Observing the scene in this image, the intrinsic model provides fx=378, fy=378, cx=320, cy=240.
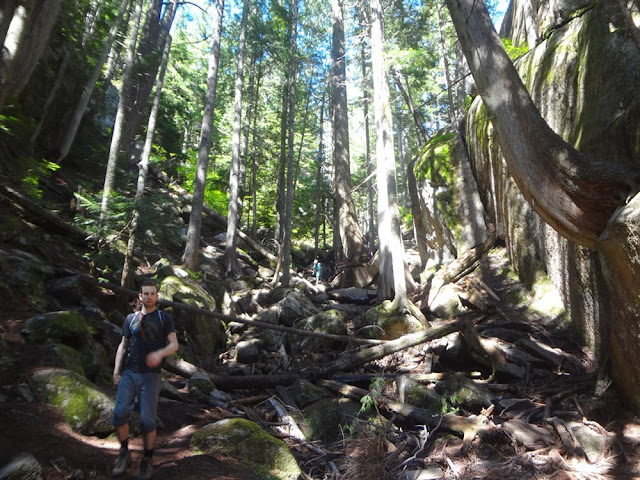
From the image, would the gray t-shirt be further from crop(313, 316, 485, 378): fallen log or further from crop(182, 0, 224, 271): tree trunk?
crop(182, 0, 224, 271): tree trunk

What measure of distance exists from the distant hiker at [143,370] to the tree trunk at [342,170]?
14.5 meters

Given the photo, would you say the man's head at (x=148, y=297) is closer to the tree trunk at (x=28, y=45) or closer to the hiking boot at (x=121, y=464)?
the hiking boot at (x=121, y=464)

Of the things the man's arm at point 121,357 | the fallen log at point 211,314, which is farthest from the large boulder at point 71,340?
the man's arm at point 121,357

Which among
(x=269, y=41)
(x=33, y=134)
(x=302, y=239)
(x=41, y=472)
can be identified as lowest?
(x=41, y=472)

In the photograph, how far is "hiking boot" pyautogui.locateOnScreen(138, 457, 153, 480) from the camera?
3.43 meters

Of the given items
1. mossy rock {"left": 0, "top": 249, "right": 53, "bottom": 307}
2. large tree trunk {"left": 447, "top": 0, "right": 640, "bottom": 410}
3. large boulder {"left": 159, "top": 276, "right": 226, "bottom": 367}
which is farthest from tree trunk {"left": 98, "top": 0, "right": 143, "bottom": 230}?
large tree trunk {"left": 447, "top": 0, "right": 640, "bottom": 410}

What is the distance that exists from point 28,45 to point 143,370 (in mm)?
3112

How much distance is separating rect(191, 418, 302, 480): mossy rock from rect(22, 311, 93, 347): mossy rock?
255 centimetres

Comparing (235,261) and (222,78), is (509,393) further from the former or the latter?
(222,78)

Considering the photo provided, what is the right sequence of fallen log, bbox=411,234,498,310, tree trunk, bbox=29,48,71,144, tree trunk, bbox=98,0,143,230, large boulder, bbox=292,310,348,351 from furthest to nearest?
fallen log, bbox=411,234,498,310 < tree trunk, bbox=29,48,71,144 < large boulder, bbox=292,310,348,351 < tree trunk, bbox=98,0,143,230

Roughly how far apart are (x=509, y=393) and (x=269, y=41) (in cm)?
2065

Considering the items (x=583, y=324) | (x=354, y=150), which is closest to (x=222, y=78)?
(x=354, y=150)

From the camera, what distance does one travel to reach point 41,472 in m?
2.86

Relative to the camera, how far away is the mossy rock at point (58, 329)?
5.23 metres
